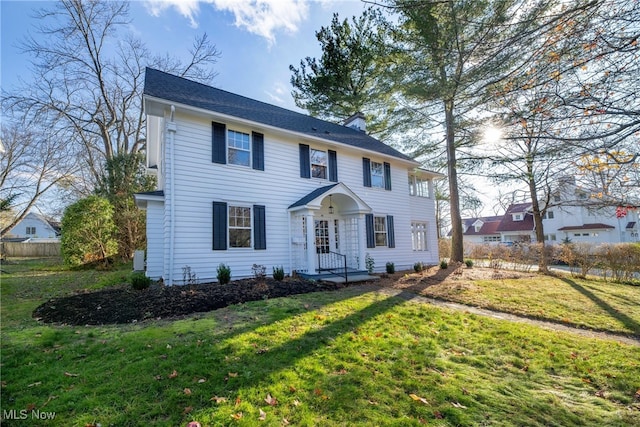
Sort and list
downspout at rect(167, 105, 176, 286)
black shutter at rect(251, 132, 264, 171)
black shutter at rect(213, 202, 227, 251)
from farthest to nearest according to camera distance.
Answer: black shutter at rect(251, 132, 264, 171), black shutter at rect(213, 202, 227, 251), downspout at rect(167, 105, 176, 286)

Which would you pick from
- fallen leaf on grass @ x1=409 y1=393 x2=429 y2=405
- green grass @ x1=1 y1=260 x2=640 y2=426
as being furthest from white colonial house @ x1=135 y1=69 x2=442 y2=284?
fallen leaf on grass @ x1=409 y1=393 x2=429 y2=405

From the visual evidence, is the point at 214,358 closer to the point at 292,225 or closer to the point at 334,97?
the point at 292,225

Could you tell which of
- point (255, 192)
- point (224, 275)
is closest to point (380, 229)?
point (255, 192)

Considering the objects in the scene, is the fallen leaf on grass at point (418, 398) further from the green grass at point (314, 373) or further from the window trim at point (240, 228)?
the window trim at point (240, 228)

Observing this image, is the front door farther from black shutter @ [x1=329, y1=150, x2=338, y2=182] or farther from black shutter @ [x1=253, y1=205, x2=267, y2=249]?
black shutter @ [x1=253, y1=205, x2=267, y2=249]

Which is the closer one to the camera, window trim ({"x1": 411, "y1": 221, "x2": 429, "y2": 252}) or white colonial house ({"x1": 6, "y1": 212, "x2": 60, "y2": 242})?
window trim ({"x1": 411, "y1": 221, "x2": 429, "y2": 252})

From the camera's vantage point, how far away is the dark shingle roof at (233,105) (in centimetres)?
902

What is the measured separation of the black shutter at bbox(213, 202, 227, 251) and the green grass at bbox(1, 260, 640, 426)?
3775 millimetres

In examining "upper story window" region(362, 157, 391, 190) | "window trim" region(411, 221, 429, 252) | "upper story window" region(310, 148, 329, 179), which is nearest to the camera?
"upper story window" region(310, 148, 329, 179)

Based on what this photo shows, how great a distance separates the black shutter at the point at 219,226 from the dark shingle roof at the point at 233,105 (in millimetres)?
3112

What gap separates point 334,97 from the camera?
19797 millimetres

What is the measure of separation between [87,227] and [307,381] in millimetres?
14168

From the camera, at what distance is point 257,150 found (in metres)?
10.0

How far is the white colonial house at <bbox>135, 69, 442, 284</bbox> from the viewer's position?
850 cm
